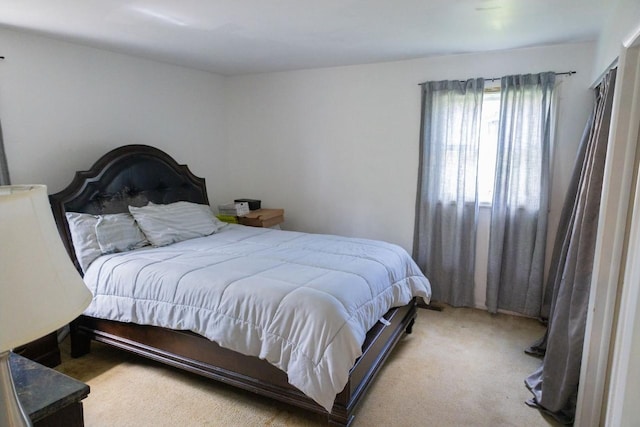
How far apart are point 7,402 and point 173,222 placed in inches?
100

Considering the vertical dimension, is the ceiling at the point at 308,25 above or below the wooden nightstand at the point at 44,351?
above

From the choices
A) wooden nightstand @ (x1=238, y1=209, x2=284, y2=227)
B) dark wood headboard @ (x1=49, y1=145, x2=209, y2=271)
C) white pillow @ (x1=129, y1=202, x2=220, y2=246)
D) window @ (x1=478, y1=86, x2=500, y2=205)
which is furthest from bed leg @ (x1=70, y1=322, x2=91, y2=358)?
window @ (x1=478, y1=86, x2=500, y2=205)

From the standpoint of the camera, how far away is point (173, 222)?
10.8 feet

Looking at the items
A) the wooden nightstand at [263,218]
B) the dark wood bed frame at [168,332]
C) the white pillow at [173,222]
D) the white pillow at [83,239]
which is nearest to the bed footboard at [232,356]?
the dark wood bed frame at [168,332]

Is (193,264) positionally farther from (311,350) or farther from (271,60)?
(271,60)

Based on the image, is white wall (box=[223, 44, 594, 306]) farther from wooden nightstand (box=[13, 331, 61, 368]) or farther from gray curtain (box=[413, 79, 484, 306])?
wooden nightstand (box=[13, 331, 61, 368])

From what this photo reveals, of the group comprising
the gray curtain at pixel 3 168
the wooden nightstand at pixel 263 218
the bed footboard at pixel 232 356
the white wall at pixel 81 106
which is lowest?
the bed footboard at pixel 232 356

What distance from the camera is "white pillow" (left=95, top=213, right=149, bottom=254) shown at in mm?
2820

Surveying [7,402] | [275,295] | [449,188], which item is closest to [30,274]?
[7,402]

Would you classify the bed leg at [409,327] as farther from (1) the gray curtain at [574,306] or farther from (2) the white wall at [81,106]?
(2) the white wall at [81,106]

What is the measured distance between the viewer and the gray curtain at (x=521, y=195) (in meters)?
3.20

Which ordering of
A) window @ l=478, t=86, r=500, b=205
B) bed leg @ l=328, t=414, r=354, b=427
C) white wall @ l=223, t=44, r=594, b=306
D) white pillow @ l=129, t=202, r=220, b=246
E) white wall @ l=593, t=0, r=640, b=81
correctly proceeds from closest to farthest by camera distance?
1. white wall @ l=593, t=0, r=640, b=81
2. bed leg @ l=328, t=414, r=354, b=427
3. white pillow @ l=129, t=202, r=220, b=246
4. white wall @ l=223, t=44, r=594, b=306
5. window @ l=478, t=86, r=500, b=205

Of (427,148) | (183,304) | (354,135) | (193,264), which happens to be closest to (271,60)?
(354,135)

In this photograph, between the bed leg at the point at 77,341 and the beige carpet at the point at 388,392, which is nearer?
the beige carpet at the point at 388,392
